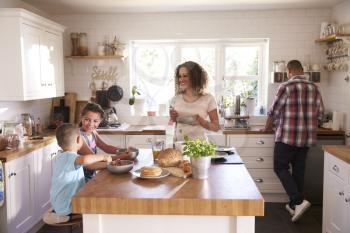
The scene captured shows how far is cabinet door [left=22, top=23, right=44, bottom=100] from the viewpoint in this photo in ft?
11.6

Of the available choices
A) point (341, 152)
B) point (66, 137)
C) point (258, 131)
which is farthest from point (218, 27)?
point (66, 137)

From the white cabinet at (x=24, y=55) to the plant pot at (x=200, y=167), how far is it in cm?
222

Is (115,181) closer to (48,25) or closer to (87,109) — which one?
(87,109)

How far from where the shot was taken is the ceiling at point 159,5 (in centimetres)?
416

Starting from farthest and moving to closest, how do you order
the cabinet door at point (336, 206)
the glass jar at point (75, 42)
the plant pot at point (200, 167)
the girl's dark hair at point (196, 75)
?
the glass jar at point (75, 42), the girl's dark hair at point (196, 75), the cabinet door at point (336, 206), the plant pot at point (200, 167)

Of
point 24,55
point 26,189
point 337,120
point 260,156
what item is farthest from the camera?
point 260,156

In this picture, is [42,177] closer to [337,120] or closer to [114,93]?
[114,93]

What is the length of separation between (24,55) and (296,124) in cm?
284

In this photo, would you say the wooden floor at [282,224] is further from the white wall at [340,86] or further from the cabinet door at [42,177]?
the white wall at [340,86]

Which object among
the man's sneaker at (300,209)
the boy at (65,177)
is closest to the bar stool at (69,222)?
the boy at (65,177)

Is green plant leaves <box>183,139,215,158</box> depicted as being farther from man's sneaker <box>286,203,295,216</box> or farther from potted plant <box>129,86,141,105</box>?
potted plant <box>129,86,141,105</box>

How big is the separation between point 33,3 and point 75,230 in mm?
2598

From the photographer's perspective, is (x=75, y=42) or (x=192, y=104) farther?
(x=75, y=42)

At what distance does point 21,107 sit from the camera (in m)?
4.02
